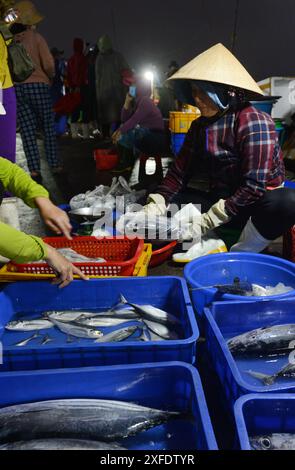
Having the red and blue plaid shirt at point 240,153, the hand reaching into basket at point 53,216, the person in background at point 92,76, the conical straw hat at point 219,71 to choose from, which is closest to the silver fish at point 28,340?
the hand reaching into basket at point 53,216

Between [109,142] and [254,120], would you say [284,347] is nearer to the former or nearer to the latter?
[254,120]

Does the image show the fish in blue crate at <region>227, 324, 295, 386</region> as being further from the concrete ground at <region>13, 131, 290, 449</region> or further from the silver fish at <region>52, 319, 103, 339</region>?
the silver fish at <region>52, 319, 103, 339</region>

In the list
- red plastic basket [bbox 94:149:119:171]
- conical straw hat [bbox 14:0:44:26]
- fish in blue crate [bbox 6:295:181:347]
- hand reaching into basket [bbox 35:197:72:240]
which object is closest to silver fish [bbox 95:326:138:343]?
fish in blue crate [bbox 6:295:181:347]

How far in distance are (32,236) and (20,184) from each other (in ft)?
1.65

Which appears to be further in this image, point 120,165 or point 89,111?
point 89,111

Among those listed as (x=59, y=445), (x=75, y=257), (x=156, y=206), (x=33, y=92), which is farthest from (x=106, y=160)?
(x=59, y=445)

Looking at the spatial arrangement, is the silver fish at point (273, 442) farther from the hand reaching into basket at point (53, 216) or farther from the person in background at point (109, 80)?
the person in background at point (109, 80)

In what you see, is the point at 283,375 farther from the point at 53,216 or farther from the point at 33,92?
the point at 33,92

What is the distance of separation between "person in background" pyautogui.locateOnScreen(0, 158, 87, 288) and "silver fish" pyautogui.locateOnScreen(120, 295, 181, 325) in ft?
1.24

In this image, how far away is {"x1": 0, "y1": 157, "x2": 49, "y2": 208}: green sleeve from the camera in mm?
2170

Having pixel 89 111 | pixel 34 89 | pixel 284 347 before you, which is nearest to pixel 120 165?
pixel 34 89

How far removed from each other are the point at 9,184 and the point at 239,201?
1754 mm

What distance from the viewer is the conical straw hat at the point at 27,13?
16.2ft

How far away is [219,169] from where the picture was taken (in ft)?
10.9
